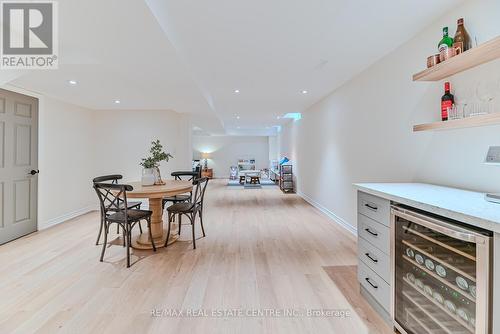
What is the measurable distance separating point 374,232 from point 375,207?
198 mm

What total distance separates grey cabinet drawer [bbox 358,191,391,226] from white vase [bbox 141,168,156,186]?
8.72 ft

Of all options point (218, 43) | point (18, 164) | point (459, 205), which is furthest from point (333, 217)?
point (18, 164)

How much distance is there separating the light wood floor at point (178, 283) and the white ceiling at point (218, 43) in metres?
2.28

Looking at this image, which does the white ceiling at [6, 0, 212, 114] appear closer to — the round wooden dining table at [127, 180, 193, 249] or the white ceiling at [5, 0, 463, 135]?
the white ceiling at [5, 0, 463, 135]

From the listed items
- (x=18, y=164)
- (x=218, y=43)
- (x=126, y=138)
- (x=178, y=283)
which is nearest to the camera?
(x=178, y=283)

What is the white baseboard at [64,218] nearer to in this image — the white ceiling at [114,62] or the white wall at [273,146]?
the white ceiling at [114,62]

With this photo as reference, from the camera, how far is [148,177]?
336 centimetres

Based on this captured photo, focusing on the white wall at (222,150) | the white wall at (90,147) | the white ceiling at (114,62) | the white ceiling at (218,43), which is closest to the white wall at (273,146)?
the white wall at (222,150)

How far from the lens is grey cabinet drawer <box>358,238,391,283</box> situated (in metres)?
1.70

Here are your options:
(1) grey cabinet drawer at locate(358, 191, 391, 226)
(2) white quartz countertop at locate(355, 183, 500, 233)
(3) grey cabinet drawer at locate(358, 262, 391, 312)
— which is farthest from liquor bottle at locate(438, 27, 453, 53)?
(3) grey cabinet drawer at locate(358, 262, 391, 312)

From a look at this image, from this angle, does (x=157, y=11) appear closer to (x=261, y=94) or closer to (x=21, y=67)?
(x=21, y=67)

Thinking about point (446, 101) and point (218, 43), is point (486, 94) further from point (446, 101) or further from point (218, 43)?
point (218, 43)

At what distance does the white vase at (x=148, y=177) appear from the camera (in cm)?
335

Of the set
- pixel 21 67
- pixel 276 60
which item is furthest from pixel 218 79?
pixel 21 67
